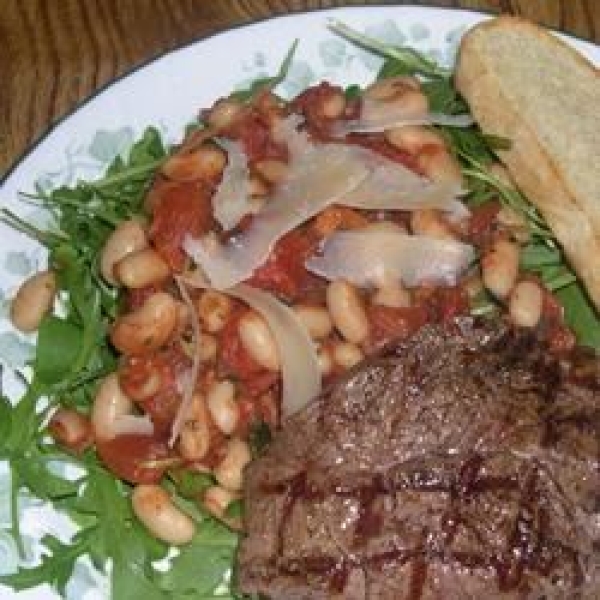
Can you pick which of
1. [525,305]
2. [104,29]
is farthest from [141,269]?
[104,29]

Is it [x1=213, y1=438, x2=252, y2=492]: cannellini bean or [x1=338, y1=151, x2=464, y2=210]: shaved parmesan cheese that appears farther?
[x1=338, y1=151, x2=464, y2=210]: shaved parmesan cheese

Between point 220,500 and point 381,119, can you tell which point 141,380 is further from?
point 381,119

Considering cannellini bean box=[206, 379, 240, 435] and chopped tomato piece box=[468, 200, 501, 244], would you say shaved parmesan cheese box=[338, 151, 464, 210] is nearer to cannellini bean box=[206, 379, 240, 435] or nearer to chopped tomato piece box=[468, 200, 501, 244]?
chopped tomato piece box=[468, 200, 501, 244]

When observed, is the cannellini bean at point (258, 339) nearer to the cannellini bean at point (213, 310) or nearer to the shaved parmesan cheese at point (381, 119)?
the cannellini bean at point (213, 310)

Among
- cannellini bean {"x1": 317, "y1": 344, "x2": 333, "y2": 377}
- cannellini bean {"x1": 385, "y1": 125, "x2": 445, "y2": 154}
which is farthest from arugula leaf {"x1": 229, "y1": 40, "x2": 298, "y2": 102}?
cannellini bean {"x1": 317, "y1": 344, "x2": 333, "y2": 377}

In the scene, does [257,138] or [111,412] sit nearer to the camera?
[111,412]

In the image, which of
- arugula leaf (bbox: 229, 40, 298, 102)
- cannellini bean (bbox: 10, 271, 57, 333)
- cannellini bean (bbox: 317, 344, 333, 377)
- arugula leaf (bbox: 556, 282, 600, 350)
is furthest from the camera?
arugula leaf (bbox: 229, 40, 298, 102)

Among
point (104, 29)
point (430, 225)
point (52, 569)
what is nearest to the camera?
point (52, 569)
